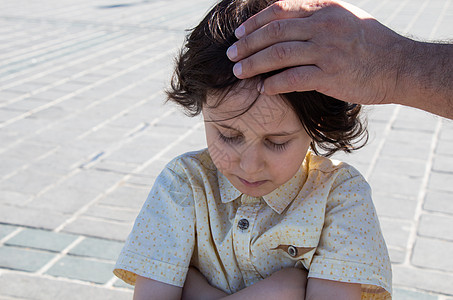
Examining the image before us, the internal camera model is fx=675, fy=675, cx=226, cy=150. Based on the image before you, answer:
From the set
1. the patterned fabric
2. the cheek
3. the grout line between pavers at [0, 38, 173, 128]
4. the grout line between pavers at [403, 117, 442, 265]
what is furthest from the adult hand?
the grout line between pavers at [0, 38, 173, 128]

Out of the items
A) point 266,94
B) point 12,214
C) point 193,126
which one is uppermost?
point 266,94

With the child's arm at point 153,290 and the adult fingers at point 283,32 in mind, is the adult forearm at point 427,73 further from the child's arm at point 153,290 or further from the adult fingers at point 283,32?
the child's arm at point 153,290

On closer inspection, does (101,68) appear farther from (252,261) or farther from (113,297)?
(252,261)

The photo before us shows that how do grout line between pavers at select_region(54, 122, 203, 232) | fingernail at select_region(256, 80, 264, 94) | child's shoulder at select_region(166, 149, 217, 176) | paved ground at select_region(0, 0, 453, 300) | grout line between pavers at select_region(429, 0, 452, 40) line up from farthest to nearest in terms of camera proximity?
1. grout line between pavers at select_region(429, 0, 452, 40)
2. grout line between pavers at select_region(54, 122, 203, 232)
3. paved ground at select_region(0, 0, 453, 300)
4. child's shoulder at select_region(166, 149, 217, 176)
5. fingernail at select_region(256, 80, 264, 94)

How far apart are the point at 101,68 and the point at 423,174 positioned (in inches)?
133

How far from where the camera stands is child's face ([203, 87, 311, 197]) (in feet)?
5.50

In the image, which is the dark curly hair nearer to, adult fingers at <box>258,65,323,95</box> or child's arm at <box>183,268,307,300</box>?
adult fingers at <box>258,65,323,95</box>

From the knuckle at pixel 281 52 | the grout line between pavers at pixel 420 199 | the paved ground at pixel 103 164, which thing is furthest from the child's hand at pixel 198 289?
the grout line between pavers at pixel 420 199

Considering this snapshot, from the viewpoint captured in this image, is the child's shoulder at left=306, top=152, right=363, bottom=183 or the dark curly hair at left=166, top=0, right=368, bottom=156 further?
the child's shoulder at left=306, top=152, right=363, bottom=183

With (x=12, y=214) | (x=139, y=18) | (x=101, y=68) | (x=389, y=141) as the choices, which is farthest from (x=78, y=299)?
(x=139, y=18)

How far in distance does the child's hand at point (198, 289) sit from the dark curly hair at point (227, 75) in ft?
1.54

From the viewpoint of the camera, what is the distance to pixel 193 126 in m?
4.73

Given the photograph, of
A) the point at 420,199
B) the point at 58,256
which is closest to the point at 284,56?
the point at 58,256

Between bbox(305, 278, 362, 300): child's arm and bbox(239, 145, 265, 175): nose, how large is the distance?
326mm
